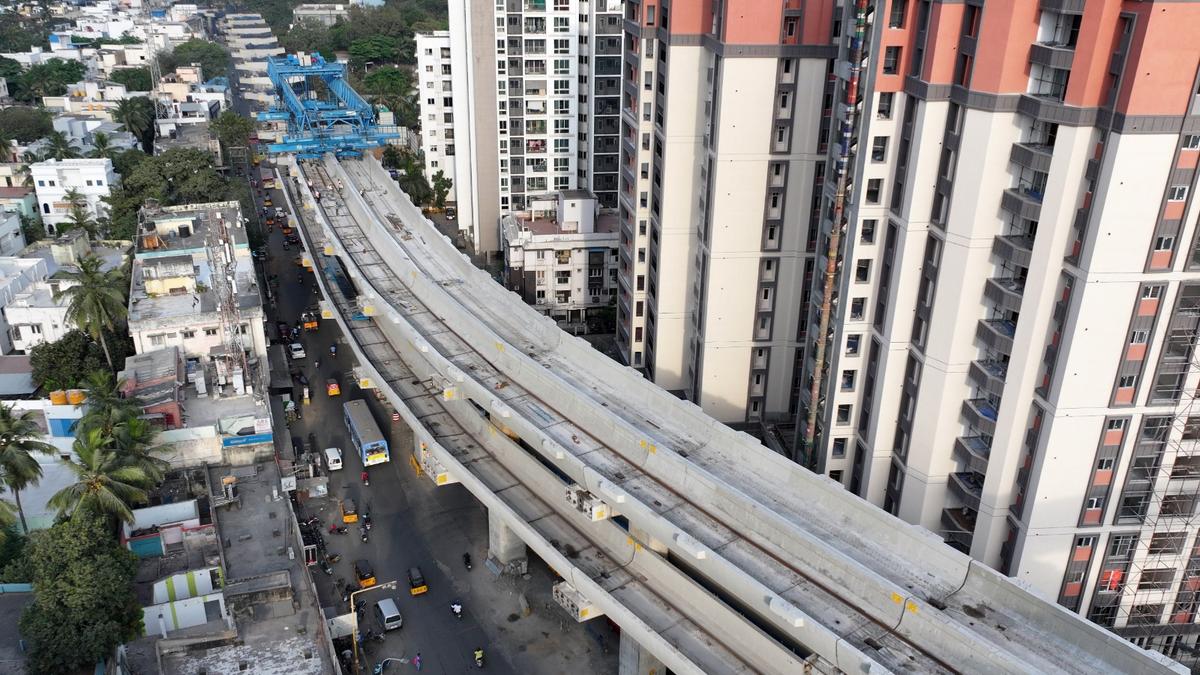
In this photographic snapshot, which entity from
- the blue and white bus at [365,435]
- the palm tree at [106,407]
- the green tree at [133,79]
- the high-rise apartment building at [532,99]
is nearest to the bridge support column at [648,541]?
the blue and white bus at [365,435]

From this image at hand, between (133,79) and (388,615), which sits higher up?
(133,79)

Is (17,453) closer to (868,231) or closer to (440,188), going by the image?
(868,231)

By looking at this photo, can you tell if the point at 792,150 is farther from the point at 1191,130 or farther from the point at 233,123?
the point at 233,123

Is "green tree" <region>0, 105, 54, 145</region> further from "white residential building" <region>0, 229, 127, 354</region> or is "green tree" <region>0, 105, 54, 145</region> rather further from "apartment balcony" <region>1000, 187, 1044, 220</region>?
"apartment balcony" <region>1000, 187, 1044, 220</region>

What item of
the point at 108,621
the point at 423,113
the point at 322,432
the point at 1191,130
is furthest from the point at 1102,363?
the point at 423,113

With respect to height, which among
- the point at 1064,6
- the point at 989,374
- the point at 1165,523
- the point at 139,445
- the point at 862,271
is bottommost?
the point at 139,445

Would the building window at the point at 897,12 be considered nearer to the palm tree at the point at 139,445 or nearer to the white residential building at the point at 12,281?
the palm tree at the point at 139,445

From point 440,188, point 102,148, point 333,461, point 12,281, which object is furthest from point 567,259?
point 102,148
